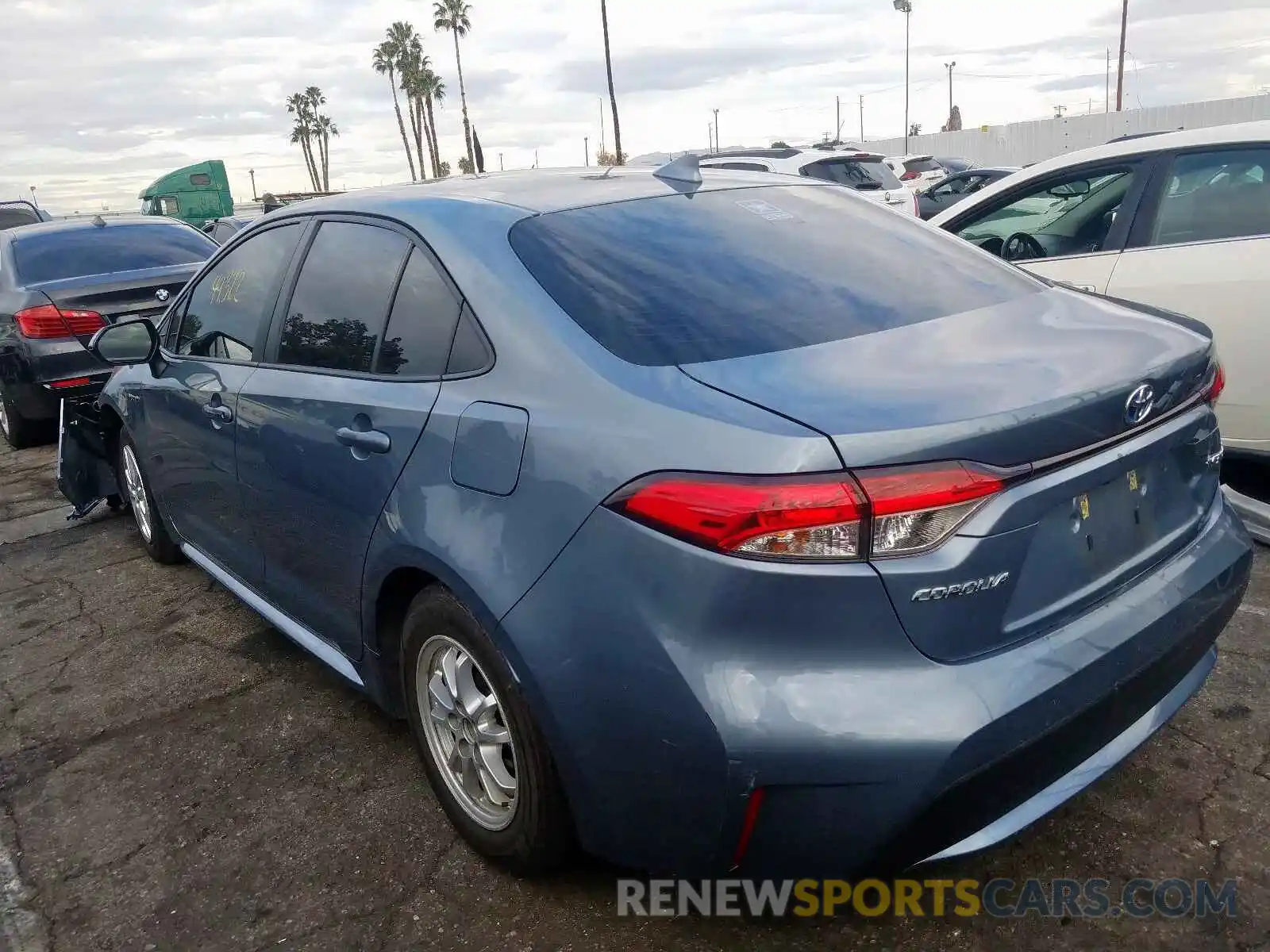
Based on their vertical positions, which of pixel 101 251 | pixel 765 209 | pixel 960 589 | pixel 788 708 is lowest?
pixel 788 708

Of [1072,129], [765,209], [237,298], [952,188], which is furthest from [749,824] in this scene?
[1072,129]

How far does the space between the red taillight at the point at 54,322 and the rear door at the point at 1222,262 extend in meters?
6.30

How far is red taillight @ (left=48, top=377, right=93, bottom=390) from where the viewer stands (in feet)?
22.9

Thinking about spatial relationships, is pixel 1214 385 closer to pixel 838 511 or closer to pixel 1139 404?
pixel 1139 404

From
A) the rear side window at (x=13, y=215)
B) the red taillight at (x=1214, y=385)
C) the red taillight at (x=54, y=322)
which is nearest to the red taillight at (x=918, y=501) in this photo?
the red taillight at (x=1214, y=385)

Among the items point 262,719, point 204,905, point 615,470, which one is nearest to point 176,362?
point 262,719

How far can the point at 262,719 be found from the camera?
11.0 feet

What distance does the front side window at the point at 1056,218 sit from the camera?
15.3ft

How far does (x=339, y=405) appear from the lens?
8.85 feet

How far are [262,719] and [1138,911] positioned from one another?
8.51ft

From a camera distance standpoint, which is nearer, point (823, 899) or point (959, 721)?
point (959, 721)

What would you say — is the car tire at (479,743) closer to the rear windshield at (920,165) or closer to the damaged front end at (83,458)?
the damaged front end at (83,458)

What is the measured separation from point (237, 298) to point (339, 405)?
3.66 ft

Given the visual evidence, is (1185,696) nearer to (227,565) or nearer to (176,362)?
(227,565)
